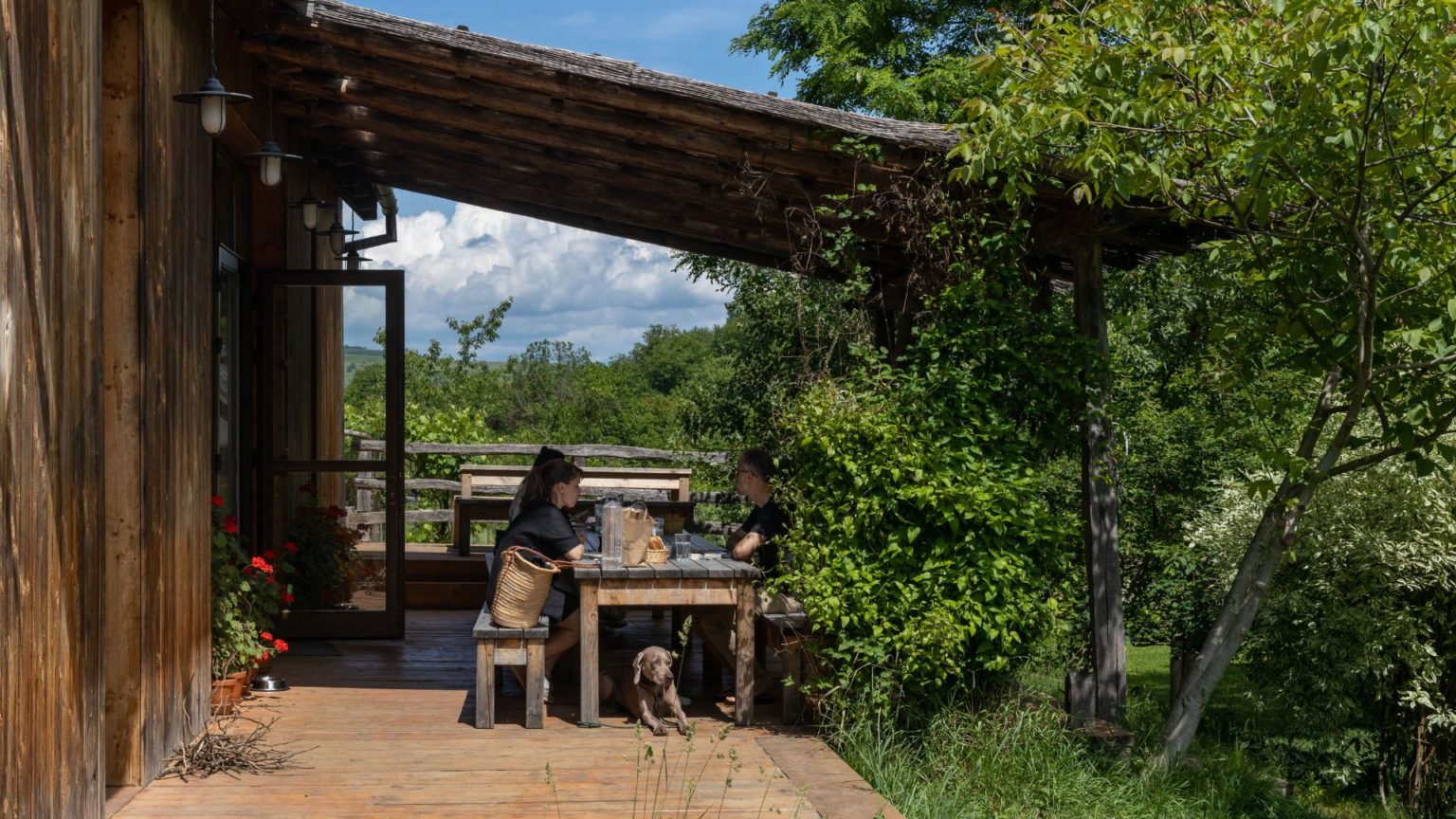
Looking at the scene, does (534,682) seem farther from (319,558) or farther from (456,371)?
(456,371)

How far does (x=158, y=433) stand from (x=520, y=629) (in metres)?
1.85

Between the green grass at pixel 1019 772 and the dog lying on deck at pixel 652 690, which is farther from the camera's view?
the dog lying on deck at pixel 652 690

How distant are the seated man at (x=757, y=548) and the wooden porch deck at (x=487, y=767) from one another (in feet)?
0.94

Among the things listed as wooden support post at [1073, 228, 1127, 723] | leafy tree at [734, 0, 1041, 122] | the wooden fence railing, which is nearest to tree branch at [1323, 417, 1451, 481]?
wooden support post at [1073, 228, 1127, 723]

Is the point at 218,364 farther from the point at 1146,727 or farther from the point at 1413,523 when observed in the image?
the point at 1413,523

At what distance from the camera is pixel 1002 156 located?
5812mm

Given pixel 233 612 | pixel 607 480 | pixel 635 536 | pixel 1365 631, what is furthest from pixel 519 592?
pixel 607 480

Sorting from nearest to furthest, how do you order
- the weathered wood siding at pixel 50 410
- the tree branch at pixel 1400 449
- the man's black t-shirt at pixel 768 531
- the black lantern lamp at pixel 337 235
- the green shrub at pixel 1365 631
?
1. the weathered wood siding at pixel 50 410
2. the tree branch at pixel 1400 449
3. the man's black t-shirt at pixel 768 531
4. the green shrub at pixel 1365 631
5. the black lantern lamp at pixel 337 235

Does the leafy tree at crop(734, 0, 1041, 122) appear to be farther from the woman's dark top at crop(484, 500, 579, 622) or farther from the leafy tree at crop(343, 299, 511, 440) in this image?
the woman's dark top at crop(484, 500, 579, 622)

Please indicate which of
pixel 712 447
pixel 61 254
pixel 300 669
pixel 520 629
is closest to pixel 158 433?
pixel 61 254

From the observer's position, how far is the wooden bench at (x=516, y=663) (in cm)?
602

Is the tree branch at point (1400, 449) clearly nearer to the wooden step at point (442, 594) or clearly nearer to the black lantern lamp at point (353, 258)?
the wooden step at point (442, 594)

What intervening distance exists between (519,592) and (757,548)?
1289mm

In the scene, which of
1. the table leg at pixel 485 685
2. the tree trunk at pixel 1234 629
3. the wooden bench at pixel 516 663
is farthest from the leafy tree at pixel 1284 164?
the table leg at pixel 485 685
